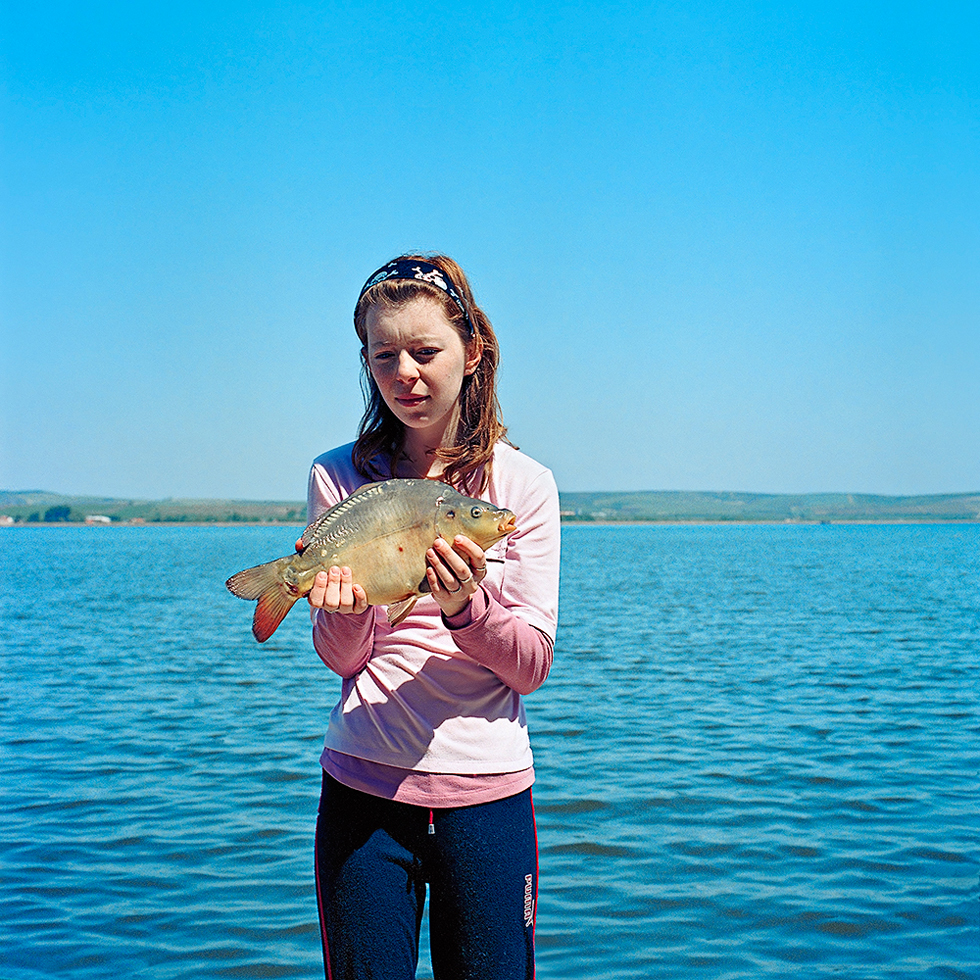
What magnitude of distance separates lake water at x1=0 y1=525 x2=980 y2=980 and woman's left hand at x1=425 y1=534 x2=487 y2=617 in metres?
5.42

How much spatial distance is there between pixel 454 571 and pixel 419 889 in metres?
0.96

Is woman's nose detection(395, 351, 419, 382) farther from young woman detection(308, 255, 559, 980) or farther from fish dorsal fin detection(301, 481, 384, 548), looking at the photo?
fish dorsal fin detection(301, 481, 384, 548)

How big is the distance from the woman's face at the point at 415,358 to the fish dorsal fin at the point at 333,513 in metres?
0.30

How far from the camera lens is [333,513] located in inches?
122

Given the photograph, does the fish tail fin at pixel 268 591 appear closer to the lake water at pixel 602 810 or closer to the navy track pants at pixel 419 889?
the navy track pants at pixel 419 889

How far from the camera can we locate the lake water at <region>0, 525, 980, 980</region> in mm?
7680

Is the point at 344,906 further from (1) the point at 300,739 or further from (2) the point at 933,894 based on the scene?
(1) the point at 300,739

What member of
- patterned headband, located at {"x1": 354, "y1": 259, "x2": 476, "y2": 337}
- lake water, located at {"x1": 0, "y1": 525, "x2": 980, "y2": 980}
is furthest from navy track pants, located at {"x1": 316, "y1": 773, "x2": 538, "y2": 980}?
lake water, located at {"x1": 0, "y1": 525, "x2": 980, "y2": 980}

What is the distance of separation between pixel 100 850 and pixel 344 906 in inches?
306

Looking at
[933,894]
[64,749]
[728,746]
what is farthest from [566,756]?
[64,749]

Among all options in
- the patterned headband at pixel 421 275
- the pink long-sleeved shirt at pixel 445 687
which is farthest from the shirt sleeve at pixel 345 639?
the patterned headband at pixel 421 275

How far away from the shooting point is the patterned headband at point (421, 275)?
10.6 ft

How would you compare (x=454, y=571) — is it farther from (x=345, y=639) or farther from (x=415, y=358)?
(x=415, y=358)

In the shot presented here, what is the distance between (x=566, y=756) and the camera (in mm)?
13258
